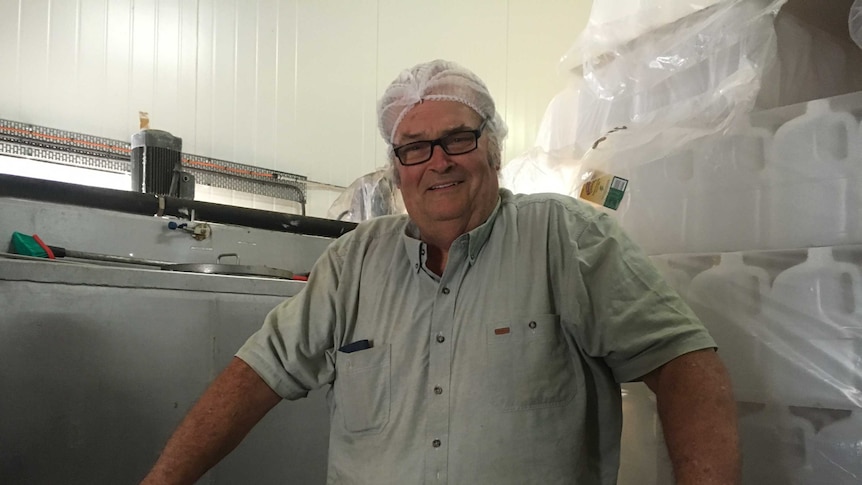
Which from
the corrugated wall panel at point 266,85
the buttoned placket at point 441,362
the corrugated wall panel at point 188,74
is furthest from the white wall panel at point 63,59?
the buttoned placket at point 441,362

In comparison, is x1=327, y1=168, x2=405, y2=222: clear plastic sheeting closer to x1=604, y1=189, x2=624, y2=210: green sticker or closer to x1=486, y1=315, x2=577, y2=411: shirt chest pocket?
x1=604, y1=189, x2=624, y2=210: green sticker

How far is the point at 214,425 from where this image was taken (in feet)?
3.45

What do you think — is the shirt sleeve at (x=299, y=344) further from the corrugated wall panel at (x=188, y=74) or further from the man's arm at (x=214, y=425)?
the corrugated wall panel at (x=188, y=74)

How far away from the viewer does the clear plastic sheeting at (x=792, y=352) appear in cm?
101

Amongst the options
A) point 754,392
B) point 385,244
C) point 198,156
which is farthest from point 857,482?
point 198,156

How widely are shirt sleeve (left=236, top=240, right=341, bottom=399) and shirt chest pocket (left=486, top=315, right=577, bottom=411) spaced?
1.06 feet

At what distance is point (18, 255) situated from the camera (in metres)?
1.32

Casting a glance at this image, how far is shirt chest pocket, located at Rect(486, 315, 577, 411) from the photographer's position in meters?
0.96

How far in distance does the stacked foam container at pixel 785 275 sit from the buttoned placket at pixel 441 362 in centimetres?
48

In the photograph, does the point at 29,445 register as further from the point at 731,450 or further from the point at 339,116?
the point at 339,116

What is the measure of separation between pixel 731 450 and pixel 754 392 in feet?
1.14

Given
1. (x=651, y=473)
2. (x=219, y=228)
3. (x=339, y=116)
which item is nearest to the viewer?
(x=651, y=473)

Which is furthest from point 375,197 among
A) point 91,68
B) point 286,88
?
point 91,68

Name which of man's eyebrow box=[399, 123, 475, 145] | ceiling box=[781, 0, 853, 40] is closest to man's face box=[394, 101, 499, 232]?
man's eyebrow box=[399, 123, 475, 145]
